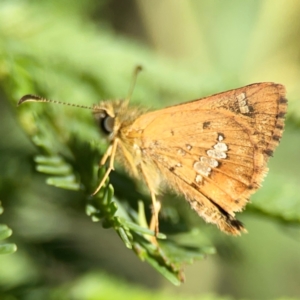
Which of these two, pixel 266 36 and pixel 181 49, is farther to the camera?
pixel 181 49

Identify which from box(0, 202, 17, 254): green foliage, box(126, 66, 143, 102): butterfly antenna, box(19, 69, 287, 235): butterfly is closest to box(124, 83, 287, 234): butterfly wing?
box(19, 69, 287, 235): butterfly

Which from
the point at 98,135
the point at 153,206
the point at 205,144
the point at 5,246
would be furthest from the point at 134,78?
the point at 5,246

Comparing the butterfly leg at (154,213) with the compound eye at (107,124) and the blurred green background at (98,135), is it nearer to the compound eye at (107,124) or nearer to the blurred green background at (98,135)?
the blurred green background at (98,135)

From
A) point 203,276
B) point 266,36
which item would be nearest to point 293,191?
point 203,276

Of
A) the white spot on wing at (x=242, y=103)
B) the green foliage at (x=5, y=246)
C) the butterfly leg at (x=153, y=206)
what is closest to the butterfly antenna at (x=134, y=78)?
the butterfly leg at (x=153, y=206)

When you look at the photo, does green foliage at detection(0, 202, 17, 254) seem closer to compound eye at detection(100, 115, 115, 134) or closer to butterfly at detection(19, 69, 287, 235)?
butterfly at detection(19, 69, 287, 235)

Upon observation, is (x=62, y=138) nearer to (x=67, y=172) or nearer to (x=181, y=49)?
(x=67, y=172)
